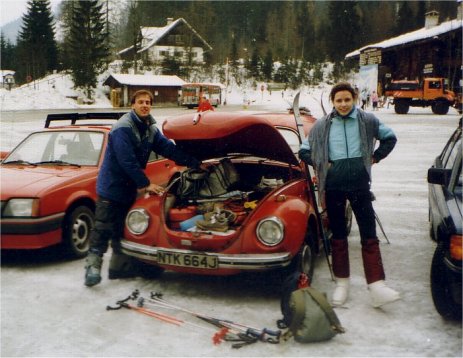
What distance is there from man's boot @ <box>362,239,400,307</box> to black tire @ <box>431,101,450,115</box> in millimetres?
33070

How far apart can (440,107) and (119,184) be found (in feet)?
110

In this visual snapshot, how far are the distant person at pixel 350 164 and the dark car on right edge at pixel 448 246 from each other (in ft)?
1.36

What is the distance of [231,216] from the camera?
528cm

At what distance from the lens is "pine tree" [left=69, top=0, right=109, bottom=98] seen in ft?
185

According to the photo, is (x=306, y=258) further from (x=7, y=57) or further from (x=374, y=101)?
(x=7, y=57)

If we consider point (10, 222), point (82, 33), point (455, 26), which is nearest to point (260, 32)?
point (82, 33)

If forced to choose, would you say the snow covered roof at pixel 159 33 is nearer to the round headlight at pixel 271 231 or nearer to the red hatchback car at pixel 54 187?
the red hatchback car at pixel 54 187

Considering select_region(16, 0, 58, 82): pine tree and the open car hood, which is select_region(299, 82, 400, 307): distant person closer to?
the open car hood

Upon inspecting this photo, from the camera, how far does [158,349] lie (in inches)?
156

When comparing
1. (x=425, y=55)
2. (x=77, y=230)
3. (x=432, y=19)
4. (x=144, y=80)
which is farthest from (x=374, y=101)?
(x=77, y=230)

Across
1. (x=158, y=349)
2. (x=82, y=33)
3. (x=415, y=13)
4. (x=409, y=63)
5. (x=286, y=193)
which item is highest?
(x=415, y=13)

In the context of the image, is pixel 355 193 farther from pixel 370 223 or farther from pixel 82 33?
pixel 82 33

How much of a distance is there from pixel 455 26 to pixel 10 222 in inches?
1496

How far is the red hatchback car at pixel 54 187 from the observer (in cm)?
578
